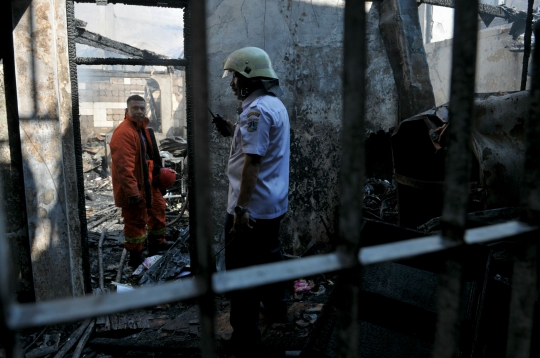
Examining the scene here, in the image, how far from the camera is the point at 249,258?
9.59 feet

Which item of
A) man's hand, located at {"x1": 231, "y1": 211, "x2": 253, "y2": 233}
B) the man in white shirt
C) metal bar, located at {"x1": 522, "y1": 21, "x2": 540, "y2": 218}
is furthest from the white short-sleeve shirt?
metal bar, located at {"x1": 522, "y1": 21, "x2": 540, "y2": 218}

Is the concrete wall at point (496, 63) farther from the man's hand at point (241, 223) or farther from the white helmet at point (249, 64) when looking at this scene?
the man's hand at point (241, 223)

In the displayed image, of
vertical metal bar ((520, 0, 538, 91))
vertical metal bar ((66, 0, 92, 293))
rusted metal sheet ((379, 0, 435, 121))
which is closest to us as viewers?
vertical metal bar ((66, 0, 92, 293))

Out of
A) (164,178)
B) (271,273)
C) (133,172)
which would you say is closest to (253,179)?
(271,273)

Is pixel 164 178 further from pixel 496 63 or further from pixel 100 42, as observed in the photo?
pixel 496 63

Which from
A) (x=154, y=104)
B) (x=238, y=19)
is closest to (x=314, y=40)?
(x=238, y=19)

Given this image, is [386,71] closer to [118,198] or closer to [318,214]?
[318,214]

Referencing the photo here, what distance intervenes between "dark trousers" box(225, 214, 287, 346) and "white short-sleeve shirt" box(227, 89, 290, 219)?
116 mm

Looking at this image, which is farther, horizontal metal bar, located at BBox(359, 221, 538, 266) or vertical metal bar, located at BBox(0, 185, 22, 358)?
horizontal metal bar, located at BBox(359, 221, 538, 266)

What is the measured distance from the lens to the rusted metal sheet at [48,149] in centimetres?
343

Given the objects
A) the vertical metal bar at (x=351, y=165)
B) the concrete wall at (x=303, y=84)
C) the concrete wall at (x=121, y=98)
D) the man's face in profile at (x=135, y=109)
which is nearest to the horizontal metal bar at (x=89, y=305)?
the vertical metal bar at (x=351, y=165)

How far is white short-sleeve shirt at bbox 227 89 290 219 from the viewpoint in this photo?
8.95 ft

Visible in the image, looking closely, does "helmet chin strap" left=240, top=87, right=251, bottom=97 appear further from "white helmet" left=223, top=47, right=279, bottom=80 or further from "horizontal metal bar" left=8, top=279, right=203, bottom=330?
"horizontal metal bar" left=8, top=279, right=203, bottom=330

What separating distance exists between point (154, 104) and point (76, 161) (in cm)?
2099
